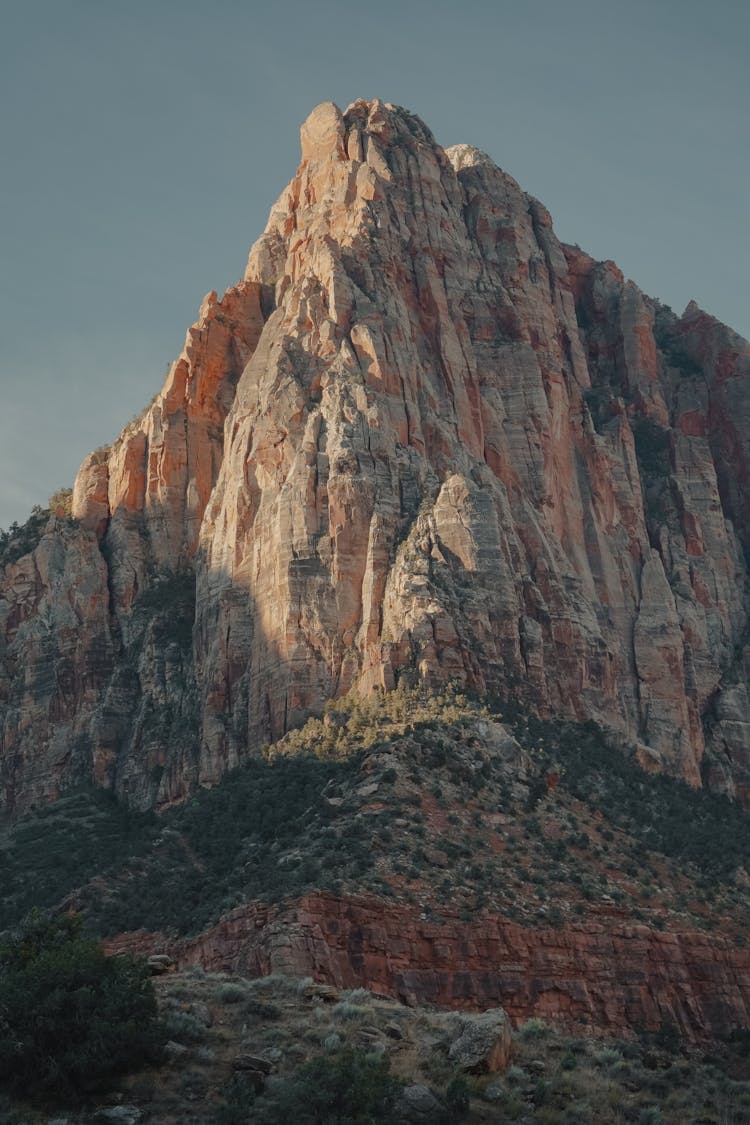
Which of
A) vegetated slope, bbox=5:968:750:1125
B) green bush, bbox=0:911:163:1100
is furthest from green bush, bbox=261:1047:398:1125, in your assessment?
green bush, bbox=0:911:163:1100

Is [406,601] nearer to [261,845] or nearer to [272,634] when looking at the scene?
[272,634]

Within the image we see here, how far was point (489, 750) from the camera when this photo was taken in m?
79.3

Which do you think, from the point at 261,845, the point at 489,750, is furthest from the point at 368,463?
the point at 261,845

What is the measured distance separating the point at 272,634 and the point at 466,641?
11994 millimetres

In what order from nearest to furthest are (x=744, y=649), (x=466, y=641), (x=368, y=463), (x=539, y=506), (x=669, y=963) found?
(x=669, y=963)
(x=466, y=641)
(x=368, y=463)
(x=539, y=506)
(x=744, y=649)

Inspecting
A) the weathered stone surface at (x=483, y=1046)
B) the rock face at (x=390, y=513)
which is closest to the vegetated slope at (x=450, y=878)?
the rock face at (x=390, y=513)

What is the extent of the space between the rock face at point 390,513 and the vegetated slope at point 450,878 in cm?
665

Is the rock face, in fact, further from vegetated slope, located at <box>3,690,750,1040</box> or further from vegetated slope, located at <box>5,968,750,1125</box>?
vegetated slope, located at <box>5,968,750,1125</box>

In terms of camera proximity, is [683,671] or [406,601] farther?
[683,671]

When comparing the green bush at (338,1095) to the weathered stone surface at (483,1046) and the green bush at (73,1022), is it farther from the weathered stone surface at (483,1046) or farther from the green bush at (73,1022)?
the green bush at (73,1022)

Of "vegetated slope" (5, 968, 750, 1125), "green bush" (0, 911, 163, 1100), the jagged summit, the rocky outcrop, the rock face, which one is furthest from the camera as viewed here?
the jagged summit

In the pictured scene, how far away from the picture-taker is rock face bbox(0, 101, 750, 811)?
91.8 meters

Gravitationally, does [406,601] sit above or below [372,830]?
above

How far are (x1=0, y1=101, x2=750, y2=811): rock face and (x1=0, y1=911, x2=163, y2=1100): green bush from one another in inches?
1634
